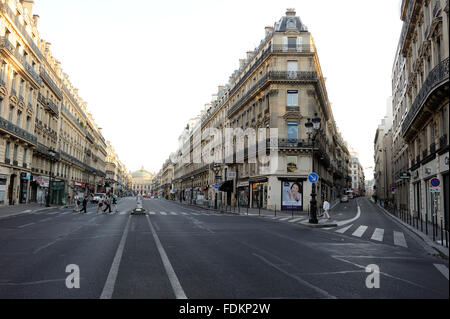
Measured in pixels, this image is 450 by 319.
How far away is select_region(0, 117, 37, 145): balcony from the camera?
29.5 meters

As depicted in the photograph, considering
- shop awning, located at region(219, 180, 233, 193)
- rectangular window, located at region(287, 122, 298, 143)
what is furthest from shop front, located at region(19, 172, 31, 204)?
rectangular window, located at region(287, 122, 298, 143)

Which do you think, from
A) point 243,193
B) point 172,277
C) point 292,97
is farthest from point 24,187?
point 172,277

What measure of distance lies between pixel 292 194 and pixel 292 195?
0.10 metres

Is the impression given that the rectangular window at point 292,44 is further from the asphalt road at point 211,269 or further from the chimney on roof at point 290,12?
the asphalt road at point 211,269

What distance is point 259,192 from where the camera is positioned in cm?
3966

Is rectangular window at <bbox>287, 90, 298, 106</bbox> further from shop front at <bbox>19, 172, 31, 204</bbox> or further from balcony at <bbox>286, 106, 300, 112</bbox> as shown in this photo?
shop front at <bbox>19, 172, 31, 204</bbox>

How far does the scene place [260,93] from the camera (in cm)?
4000

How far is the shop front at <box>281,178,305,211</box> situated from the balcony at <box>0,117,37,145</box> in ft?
85.6

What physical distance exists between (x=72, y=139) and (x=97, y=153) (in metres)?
30.4

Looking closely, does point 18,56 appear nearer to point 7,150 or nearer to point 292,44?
point 7,150

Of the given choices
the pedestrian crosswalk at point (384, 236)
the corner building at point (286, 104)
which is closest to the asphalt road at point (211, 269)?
the pedestrian crosswalk at point (384, 236)

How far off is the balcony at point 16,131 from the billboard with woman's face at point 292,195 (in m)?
26.3
